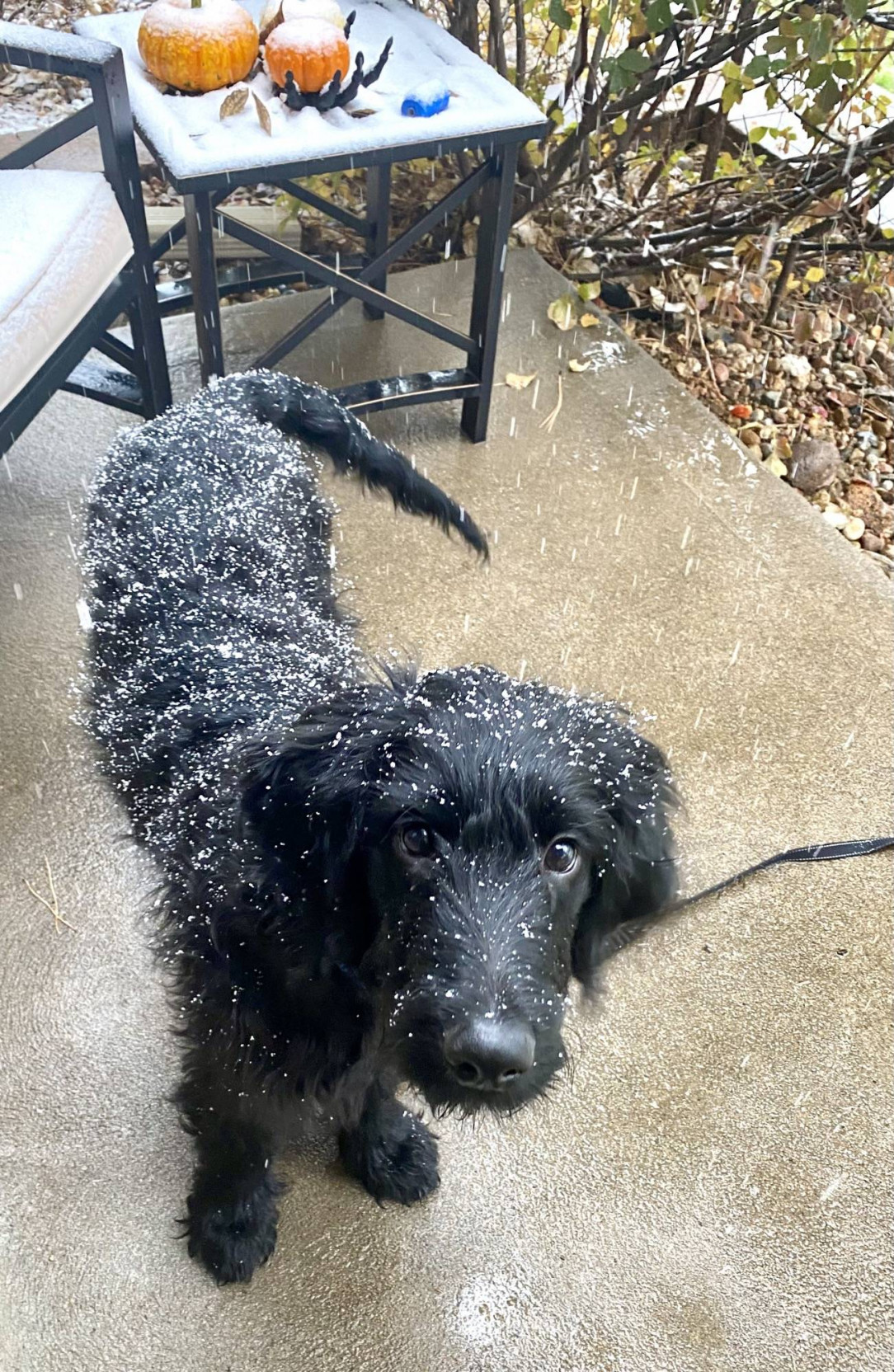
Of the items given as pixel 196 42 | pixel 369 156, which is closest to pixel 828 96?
pixel 369 156

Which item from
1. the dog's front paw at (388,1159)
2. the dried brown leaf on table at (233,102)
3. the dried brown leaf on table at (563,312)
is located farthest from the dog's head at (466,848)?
the dried brown leaf on table at (563,312)

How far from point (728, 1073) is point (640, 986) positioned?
235mm

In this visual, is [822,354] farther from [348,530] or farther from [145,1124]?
[145,1124]

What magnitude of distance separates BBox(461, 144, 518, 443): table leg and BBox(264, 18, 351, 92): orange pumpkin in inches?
18.9

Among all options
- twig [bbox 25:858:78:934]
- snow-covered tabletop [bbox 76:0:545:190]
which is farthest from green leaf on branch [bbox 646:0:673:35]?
twig [bbox 25:858:78:934]

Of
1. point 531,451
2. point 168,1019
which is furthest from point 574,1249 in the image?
point 531,451

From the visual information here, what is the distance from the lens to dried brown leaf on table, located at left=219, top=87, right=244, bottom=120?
2520mm

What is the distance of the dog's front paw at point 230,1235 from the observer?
65.5 inches

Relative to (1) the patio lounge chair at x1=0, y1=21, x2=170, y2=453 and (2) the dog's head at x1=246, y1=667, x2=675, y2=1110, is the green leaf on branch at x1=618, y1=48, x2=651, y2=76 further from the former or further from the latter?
(2) the dog's head at x1=246, y1=667, x2=675, y2=1110

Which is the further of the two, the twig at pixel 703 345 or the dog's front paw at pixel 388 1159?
the twig at pixel 703 345

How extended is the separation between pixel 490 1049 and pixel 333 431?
1.42 meters

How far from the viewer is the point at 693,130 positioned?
4.17m

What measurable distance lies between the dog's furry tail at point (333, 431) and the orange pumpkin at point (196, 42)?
1.00 metres

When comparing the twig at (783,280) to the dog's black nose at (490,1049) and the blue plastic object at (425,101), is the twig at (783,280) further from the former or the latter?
the dog's black nose at (490,1049)
